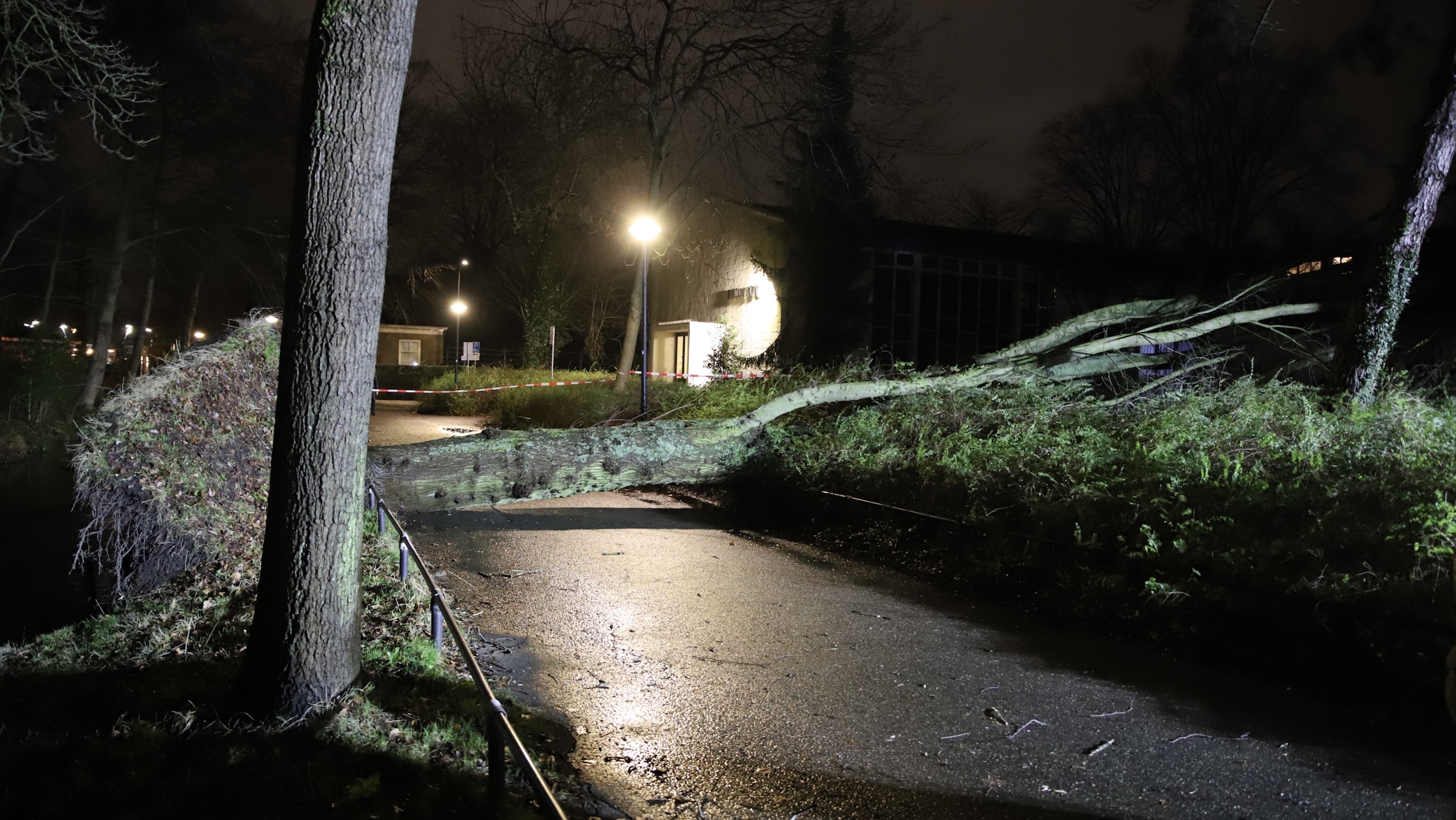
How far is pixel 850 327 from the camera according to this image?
24.5m

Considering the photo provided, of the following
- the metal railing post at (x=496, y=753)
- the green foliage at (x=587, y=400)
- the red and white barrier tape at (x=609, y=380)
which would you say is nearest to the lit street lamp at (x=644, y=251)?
the green foliage at (x=587, y=400)

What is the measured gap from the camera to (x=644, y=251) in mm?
17891

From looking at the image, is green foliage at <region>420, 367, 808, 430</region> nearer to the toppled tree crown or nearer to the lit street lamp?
the lit street lamp

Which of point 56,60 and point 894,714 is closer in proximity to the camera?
point 894,714

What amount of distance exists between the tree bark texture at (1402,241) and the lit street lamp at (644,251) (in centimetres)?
1082

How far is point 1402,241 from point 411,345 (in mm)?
48168

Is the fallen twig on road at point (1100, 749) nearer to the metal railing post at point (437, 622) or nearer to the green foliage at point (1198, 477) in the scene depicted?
the green foliage at point (1198, 477)

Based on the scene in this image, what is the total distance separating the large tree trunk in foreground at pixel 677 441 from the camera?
32.7 ft

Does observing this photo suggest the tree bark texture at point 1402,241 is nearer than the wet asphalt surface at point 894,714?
No

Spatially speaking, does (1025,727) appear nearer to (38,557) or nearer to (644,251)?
(38,557)

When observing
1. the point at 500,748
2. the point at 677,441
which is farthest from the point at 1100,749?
the point at 677,441

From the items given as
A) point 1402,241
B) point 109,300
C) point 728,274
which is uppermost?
point 728,274

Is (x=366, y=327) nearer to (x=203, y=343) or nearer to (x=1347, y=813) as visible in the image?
(x=1347, y=813)

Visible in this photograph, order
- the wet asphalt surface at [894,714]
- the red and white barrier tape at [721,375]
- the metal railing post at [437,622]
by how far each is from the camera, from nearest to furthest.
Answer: the wet asphalt surface at [894,714]
the metal railing post at [437,622]
the red and white barrier tape at [721,375]
